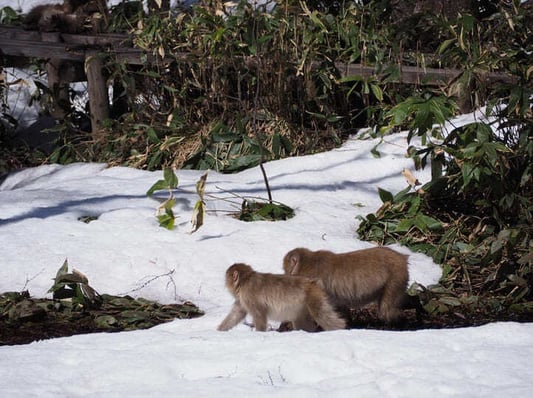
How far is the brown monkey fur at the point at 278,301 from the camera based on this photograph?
5.02 meters

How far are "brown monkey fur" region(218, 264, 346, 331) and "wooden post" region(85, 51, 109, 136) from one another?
5668 millimetres

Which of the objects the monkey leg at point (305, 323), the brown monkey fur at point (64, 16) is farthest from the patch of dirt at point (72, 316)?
the brown monkey fur at point (64, 16)

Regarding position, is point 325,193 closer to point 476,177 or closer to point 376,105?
point 476,177

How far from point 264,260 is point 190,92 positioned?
437 centimetres

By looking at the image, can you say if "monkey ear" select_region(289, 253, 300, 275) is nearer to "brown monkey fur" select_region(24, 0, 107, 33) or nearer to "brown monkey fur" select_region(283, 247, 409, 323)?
"brown monkey fur" select_region(283, 247, 409, 323)

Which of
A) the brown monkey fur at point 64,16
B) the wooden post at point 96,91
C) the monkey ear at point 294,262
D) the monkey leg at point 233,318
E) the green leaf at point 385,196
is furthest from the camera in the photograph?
the brown monkey fur at point 64,16

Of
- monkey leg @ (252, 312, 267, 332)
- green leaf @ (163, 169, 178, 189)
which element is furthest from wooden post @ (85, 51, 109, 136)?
monkey leg @ (252, 312, 267, 332)

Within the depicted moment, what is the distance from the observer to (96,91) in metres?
10.5

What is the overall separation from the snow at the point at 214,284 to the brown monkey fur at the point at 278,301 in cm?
24

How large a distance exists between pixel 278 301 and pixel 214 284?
1269 mm

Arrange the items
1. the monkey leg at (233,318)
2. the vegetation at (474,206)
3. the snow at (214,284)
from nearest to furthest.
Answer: the snow at (214,284) < the monkey leg at (233,318) < the vegetation at (474,206)

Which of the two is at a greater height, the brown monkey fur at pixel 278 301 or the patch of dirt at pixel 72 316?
the brown monkey fur at pixel 278 301

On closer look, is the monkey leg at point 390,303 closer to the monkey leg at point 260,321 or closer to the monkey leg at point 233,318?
the monkey leg at point 260,321

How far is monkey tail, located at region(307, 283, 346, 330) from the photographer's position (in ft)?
16.4
